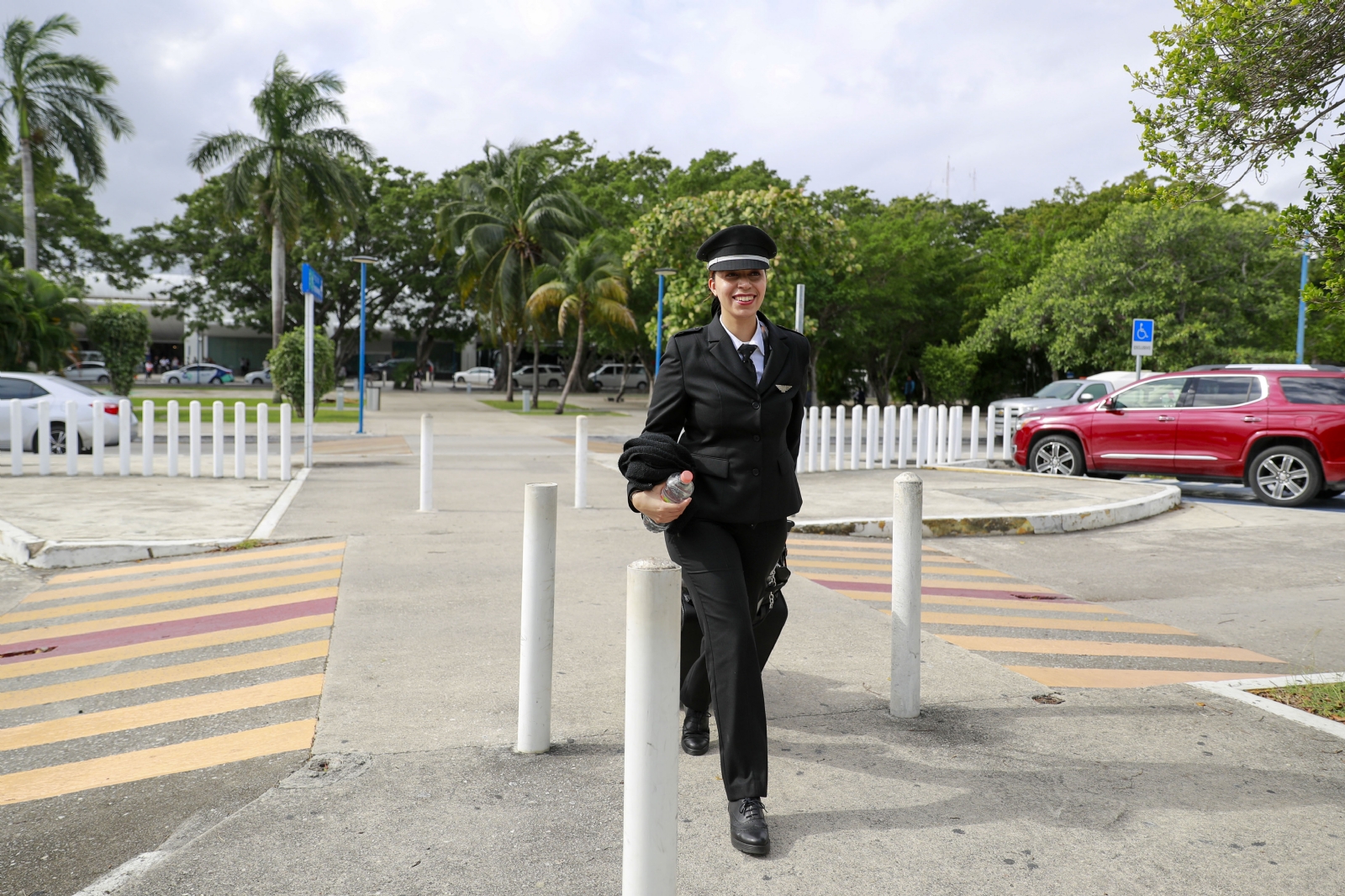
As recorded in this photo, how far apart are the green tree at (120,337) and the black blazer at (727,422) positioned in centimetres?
2821

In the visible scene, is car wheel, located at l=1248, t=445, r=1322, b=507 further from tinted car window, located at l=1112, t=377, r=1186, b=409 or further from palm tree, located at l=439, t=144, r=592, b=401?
palm tree, located at l=439, t=144, r=592, b=401

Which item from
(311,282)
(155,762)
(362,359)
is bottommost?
(155,762)

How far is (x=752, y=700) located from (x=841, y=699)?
1405mm

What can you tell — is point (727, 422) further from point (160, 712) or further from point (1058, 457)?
point (1058, 457)

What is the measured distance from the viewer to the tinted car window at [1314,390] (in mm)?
11789

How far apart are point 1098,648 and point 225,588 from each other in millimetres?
5364

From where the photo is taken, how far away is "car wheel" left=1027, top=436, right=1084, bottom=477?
14328 mm

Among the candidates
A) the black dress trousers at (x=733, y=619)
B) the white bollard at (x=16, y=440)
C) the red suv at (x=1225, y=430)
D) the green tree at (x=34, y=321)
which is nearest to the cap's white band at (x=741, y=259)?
the black dress trousers at (x=733, y=619)

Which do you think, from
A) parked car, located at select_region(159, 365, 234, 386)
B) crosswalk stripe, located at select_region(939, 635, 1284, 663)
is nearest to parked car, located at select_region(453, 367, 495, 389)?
parked car, located at select_region(159, 365, 234, 386)

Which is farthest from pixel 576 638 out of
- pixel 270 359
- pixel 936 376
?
pixel 936 376

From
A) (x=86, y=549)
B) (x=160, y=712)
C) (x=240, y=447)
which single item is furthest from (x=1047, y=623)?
(x=240, y=447)

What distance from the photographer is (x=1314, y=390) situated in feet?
39.3

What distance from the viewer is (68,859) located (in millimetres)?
3062

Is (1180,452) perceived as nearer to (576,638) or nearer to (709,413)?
(576,638)
